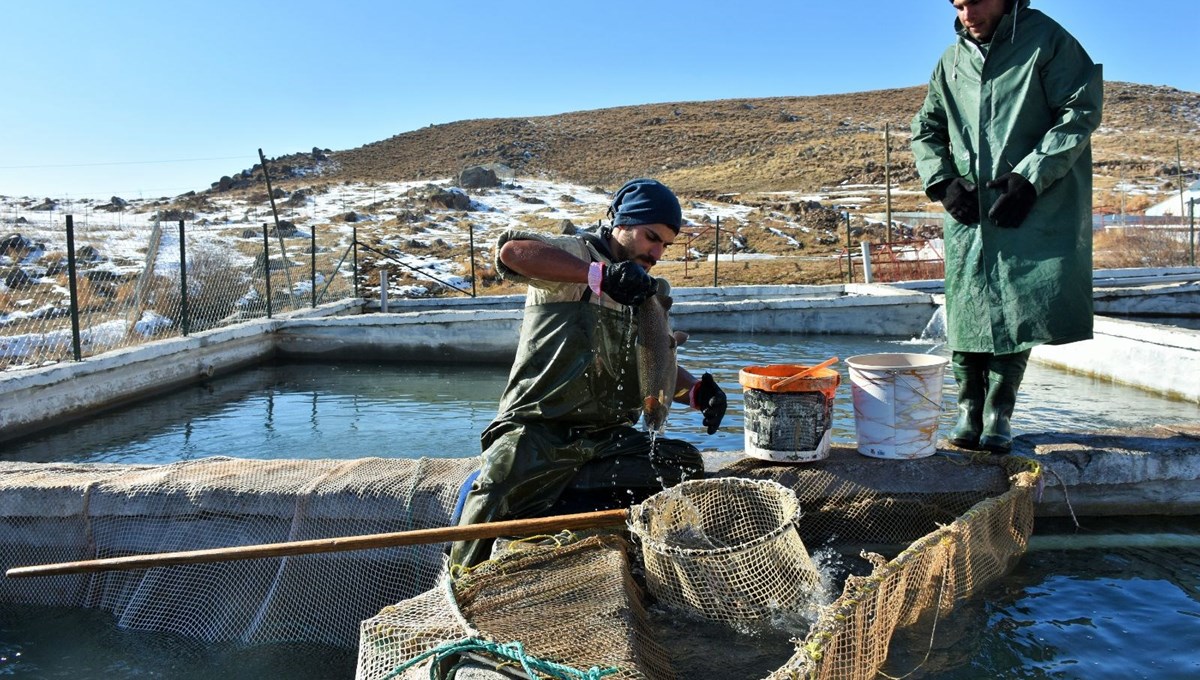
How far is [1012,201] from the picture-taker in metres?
4.07

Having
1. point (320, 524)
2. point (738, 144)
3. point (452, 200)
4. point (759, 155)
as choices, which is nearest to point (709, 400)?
point (320, 524)

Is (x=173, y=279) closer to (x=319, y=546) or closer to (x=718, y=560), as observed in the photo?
(x=319, y=546)

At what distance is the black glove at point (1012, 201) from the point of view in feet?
13.2

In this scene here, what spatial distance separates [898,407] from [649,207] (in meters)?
1.53

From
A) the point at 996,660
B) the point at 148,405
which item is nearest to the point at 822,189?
the point at 148,405

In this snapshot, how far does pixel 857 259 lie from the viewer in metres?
24.9

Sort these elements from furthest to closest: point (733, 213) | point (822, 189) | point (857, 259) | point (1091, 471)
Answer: point (822, 189)
point (733, 213)
point (857, 259)
point (1091, 471)

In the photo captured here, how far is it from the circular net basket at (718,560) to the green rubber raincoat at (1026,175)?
151 centimetres

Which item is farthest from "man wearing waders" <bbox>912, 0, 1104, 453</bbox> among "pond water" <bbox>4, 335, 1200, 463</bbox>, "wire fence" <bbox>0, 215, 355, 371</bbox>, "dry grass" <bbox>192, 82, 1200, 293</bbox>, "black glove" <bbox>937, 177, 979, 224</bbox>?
"dry grass" <bbox>192, 82, 1200, 293</bbox>

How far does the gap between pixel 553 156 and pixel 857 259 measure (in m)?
46.1

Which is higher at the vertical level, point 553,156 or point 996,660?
point 553,156

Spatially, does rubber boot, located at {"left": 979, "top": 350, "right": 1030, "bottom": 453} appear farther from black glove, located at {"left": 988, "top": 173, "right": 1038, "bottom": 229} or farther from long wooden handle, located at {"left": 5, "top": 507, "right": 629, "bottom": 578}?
long wooden handle, located at {"left": 5, "top": 507, "right": 629, "bottom": 578}

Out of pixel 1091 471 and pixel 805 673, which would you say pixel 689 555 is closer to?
pixel 805 673

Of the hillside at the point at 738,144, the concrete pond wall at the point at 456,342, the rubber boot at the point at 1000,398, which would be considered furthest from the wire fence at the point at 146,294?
the hillside at the point at 738,144
